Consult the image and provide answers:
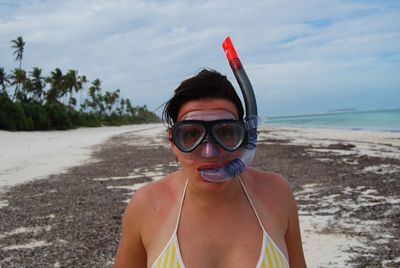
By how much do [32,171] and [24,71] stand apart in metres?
57.0

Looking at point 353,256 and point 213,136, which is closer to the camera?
point 213,136

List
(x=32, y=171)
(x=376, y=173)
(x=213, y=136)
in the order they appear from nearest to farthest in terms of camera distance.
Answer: (x=213, y=136) < (x=376, y=173) < (x=32, y=171)

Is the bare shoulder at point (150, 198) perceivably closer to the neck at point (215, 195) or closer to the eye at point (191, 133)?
the neck at point (215, 195)

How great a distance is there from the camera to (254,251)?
1.72 meters

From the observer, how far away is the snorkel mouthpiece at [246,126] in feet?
5.46

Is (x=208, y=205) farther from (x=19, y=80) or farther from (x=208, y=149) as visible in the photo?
(x=19, y=80)

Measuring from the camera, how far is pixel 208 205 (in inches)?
72.2

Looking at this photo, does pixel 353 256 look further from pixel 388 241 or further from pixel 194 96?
pixel 194 96

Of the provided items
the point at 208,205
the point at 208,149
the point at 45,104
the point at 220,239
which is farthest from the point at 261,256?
the point at 45,104

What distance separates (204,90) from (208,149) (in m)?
0.23

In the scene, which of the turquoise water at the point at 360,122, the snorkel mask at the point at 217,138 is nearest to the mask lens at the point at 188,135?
the snorkel mask at the point at 217,138

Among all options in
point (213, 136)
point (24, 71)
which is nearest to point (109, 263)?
point (213, 136)

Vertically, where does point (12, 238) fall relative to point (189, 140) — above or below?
below

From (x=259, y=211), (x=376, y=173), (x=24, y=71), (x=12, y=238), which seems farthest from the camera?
(x=24, y=71)
